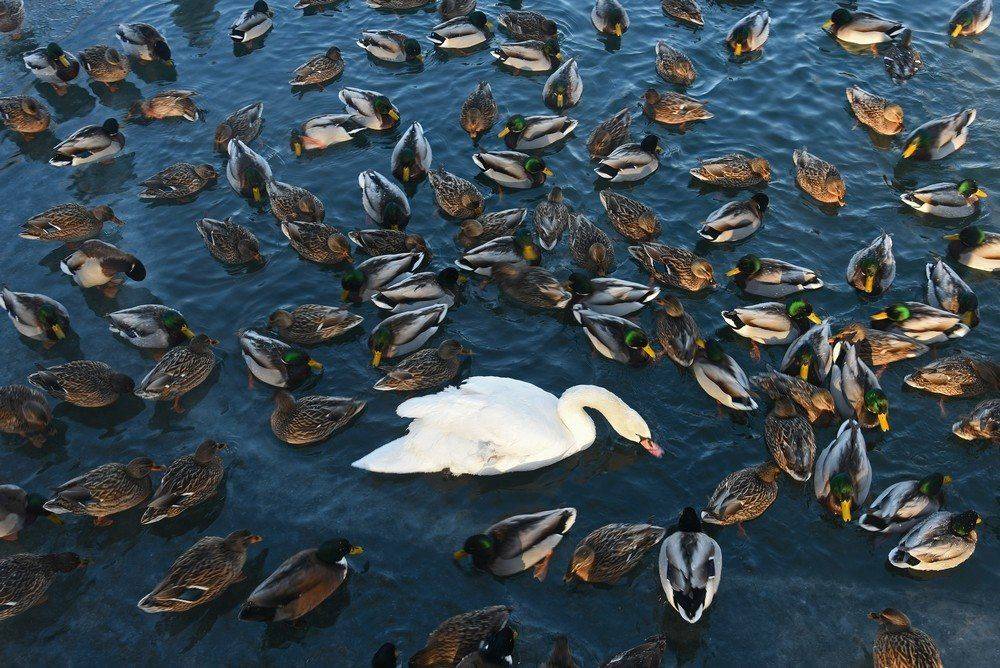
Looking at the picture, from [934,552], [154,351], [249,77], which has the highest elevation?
[249,77]

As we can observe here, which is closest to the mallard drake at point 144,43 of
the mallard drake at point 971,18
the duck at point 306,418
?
the duck at point 306,418

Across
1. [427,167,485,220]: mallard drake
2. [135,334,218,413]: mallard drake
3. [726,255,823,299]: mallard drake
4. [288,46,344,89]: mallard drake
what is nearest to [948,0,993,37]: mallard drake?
[726,255,823,299]: mallard drake

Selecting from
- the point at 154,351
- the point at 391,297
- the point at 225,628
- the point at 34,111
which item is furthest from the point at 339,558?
the point at 34,111

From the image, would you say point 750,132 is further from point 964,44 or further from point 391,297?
point 391,297

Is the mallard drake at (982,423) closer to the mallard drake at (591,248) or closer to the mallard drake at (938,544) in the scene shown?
the mallard drake at (938,544)

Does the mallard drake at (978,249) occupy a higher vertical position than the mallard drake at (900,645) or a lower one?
higher

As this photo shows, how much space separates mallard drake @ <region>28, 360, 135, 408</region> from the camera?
10.5m

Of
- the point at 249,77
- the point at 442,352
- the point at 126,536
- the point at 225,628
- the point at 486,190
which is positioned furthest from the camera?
the point at 249,77

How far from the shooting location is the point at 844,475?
356 inches

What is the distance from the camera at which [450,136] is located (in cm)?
1555

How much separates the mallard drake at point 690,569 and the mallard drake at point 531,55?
11.9 meters

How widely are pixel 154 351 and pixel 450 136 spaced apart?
7.31 meters

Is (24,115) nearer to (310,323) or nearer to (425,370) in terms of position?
(310,323)

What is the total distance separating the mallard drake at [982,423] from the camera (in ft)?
32.3
